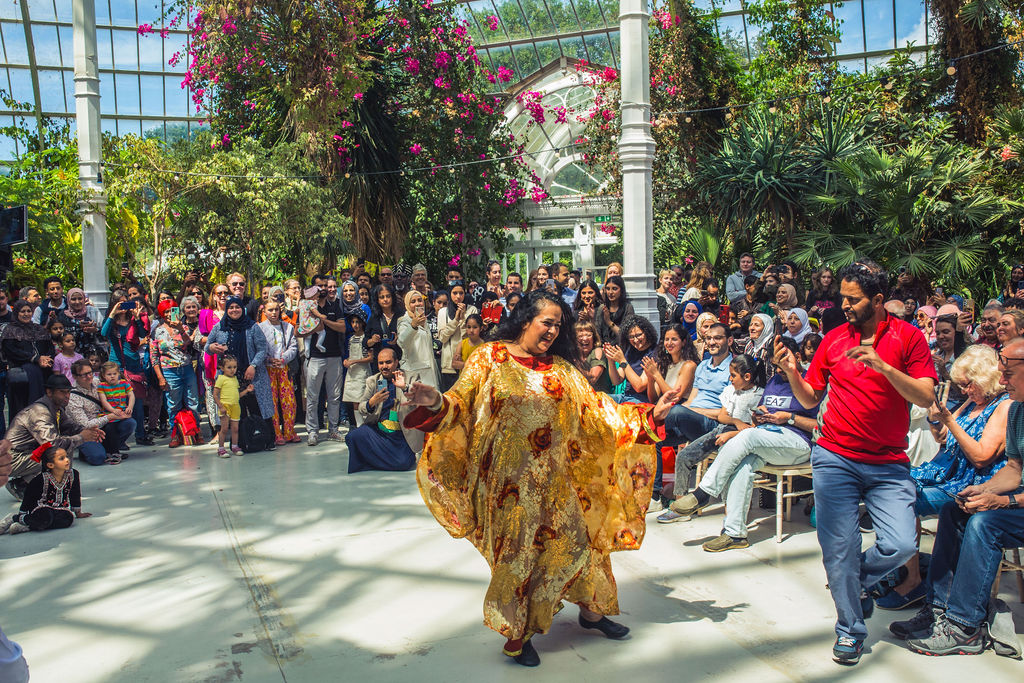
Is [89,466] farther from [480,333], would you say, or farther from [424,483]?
[424,483]

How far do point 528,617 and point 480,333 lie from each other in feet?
16.1

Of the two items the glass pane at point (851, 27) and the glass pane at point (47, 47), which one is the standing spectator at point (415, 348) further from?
the glass pane at point (47, 47)

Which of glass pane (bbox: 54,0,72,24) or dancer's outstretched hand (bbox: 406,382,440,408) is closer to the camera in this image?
dancer's outstretched hand (bbox: 406,382,440,408)

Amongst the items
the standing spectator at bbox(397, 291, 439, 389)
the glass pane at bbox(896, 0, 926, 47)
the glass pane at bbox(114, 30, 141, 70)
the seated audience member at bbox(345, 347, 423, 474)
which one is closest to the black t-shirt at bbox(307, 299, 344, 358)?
the standing spectator at bbox(397, 291, 439, 389)

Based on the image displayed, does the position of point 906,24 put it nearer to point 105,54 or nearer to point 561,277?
point 561,277

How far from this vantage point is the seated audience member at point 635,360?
6.91m

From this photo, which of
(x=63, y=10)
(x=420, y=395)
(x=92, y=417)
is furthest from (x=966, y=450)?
(x=63, y=10)

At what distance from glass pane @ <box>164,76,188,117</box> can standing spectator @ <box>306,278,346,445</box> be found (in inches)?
997

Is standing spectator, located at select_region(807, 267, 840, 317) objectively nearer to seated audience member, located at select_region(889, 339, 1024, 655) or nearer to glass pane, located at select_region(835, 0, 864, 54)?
seated audience member, located at select_region(889, 339, 1024, 655)

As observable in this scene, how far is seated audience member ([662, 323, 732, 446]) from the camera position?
644 centimetres

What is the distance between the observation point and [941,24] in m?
14.2

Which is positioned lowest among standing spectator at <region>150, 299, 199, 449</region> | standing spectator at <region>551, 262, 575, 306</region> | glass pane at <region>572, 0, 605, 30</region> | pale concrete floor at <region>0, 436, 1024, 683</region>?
pale concrete floor at <region>0, 436, 1024, 683</region>

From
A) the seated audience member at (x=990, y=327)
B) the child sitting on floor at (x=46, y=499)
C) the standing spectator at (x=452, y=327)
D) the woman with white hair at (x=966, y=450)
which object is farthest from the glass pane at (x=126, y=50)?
the woman with white hair at (x=966, y=450)

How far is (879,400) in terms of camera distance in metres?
3.87
